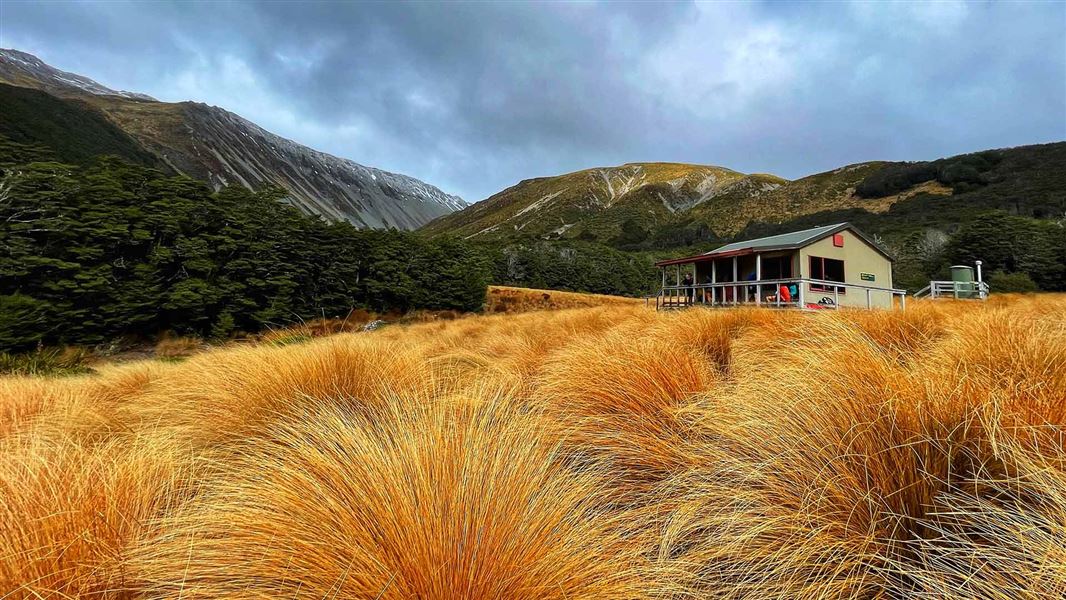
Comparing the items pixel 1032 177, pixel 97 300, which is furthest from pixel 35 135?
pixel 1032 177

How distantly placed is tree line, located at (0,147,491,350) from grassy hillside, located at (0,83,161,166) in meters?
27.7

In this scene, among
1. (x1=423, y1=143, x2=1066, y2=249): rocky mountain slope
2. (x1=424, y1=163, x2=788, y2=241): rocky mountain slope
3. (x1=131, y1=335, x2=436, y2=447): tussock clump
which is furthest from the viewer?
(x1=424, y1=163, x2=788, y2=241): rocky mountain slope

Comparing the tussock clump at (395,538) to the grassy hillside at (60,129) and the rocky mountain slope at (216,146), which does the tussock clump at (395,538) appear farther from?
the rocky mountain slope at (216,146)

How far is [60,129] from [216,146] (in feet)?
286

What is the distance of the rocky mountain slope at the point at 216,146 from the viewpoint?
10626cm

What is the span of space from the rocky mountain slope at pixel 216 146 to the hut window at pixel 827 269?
279 ft

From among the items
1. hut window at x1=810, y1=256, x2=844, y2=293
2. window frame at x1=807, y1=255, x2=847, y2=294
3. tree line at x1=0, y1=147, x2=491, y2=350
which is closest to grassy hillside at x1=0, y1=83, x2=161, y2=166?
tree line at x1=0, y1=147, x2=491, y2=350

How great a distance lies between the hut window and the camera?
15.4m

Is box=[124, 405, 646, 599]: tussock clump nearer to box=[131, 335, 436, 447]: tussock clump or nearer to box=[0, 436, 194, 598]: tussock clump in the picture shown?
box=[0, 436, 194, 598]: tussock clump

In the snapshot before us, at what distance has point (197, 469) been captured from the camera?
1831 millimetres

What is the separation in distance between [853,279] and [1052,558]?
1971 cm

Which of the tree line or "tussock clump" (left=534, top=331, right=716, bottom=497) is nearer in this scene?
"tussock clump" (left=534, top=331, right=716, bottom=497)

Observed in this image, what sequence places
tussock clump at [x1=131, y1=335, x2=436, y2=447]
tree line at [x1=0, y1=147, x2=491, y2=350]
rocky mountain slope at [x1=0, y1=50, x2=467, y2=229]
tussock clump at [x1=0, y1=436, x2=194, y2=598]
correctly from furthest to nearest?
1. rocky mountain slope at [x1=0, y1=50, x2=467, y2=229]
2. tree line at [x1=0, y1=147, x2=491, y2=350]
3. tussock clump at [x1=131, y1=335, x2=436, y2=447]
4. tussock clump at [x1=0, y1=436, x2=194, y2=598]

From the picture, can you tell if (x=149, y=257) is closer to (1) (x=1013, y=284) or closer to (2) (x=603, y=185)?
(1) (x=1013, y=284)
